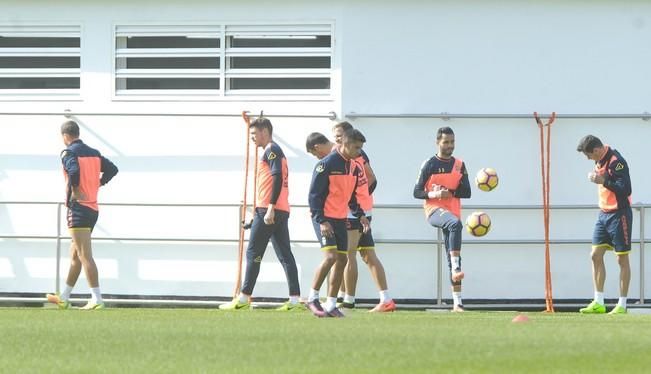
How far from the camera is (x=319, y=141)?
52.2 feet

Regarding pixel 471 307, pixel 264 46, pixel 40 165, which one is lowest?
pixel 471 307

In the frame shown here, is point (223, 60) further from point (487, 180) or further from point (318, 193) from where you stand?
point (318, 193)

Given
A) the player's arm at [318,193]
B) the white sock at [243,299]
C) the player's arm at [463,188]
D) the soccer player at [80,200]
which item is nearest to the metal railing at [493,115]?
the player's arm at [463,188]

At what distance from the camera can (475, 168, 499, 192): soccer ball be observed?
16594mm

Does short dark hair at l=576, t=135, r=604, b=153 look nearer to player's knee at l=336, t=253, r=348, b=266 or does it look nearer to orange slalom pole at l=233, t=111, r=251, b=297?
player's knee at l=336, t=253, r=348, b=266

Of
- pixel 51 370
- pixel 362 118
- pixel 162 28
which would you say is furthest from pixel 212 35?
pixel 51 370

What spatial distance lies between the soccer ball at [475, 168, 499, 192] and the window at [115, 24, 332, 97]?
2.52m

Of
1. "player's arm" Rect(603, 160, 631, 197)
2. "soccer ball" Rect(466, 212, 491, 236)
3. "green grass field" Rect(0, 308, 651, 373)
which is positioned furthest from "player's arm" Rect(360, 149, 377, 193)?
"green grass field" Rect(0, 308, 651, 373)

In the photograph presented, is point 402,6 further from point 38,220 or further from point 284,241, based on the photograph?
point 38,220

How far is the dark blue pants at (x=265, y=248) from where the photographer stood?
16.2 m

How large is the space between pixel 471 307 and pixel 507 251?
0.82 meters

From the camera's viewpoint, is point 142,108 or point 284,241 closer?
point 284,241

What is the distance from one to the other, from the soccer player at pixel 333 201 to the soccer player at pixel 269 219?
1.91 metres

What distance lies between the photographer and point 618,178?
16594mm
